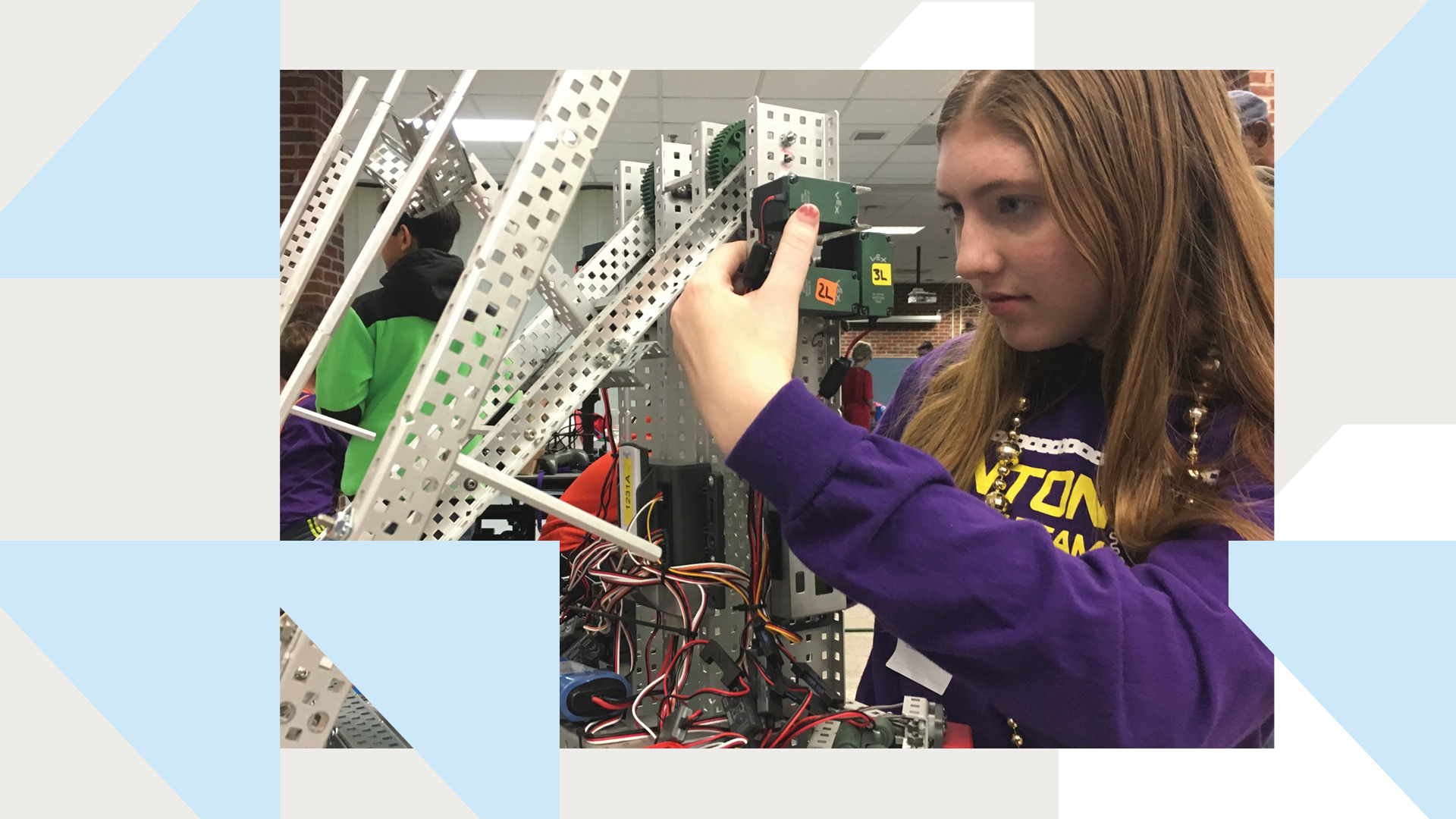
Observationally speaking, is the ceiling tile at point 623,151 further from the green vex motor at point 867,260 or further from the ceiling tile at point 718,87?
the green vex motor at point 867,260

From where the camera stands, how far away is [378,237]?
41.8 inches

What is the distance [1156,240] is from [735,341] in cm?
48

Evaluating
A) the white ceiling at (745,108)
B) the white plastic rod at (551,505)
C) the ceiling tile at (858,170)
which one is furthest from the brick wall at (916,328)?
the white plastic rod at (551,505)

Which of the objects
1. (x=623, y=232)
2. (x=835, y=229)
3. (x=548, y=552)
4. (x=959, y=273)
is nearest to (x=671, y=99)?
(x=623, y=232)

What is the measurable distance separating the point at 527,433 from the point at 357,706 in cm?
45

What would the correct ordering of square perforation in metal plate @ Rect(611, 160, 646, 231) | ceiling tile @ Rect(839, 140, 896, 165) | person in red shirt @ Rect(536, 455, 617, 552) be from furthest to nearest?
ceiling tile @ Rect(839, 140, 896, 165) → square perforation in metal plate @ Rect(611, 160, 646, 231) → person in red shirt @ Rect(536, 455, 617, 552)

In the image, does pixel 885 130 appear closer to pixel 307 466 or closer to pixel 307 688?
pixel 307 466

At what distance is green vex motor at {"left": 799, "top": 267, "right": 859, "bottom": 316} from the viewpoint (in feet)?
3.73

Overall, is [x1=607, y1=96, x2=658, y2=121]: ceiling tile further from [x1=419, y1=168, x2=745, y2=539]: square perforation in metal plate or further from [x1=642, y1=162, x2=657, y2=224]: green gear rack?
[x1=419, y1=168, x2=745, y2=539]: square perforation in metal plate

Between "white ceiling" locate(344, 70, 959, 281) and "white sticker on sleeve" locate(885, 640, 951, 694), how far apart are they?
2.22ft

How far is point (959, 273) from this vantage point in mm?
883

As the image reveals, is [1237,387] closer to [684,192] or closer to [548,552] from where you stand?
[548,552]

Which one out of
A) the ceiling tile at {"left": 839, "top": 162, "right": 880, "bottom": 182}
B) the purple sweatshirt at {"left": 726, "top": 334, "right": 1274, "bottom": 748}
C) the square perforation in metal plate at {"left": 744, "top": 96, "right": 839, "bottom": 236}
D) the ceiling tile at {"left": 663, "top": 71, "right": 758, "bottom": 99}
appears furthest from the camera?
the ceiling tile at {"left": 839, "top": 162, "right": 880, "bottom": 182}

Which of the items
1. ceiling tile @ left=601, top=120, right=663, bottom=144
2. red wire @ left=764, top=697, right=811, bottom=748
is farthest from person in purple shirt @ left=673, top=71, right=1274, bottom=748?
ceiling tile @ left=601, top=120, right=663, bottom=144
